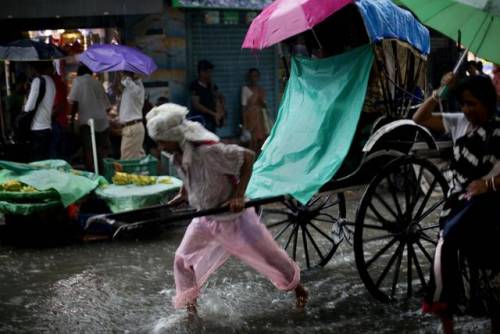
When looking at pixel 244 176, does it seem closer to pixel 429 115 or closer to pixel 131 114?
pixel 429 115

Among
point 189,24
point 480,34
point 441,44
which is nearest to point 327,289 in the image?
point 480,34

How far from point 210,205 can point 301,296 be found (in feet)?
3.48

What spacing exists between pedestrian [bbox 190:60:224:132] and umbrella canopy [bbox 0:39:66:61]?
2.28 meters

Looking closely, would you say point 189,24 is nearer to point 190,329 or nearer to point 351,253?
point 351,253

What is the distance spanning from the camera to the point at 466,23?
4.79 m

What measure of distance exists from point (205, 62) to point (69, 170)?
12.2 feet

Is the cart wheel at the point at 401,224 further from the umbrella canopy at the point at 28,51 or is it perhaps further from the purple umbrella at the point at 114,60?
the umbrella canopy at the point at 28,51

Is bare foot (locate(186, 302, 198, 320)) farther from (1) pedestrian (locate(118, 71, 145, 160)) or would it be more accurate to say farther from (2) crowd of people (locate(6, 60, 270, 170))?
(1) pedestrian (locate(118, 71, 145, 160))

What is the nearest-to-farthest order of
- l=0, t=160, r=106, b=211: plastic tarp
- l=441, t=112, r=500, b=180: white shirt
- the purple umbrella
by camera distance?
l=441, t=112, r=500, b=180: white shirt < l=0, t=160, r=106, b=211: plastic tarp < the purple umbrella

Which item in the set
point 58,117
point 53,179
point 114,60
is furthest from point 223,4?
point 53,179

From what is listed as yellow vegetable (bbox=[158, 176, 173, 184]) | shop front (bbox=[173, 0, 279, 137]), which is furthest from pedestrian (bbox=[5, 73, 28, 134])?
yellow vegetable (bbox=[158, 176, 173, 184])

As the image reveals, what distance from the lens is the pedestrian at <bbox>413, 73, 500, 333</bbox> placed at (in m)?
4.04

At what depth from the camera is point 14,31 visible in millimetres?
11039

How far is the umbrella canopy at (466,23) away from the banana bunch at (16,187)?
4496 mm
